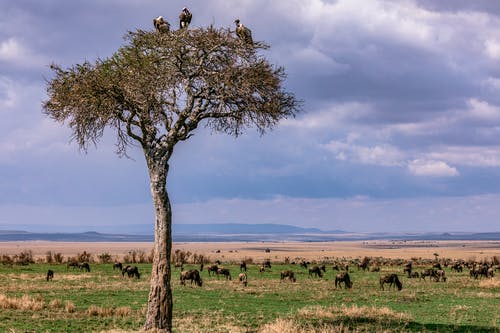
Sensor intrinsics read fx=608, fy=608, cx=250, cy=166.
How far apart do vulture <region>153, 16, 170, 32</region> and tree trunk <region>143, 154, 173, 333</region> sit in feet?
17.7

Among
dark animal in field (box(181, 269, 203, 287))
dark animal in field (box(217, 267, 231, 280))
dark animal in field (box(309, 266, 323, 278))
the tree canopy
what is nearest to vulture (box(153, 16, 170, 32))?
the tree canopy

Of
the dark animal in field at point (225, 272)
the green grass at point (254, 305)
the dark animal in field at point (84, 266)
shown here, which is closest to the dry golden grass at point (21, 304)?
the green grass at point (254, 305)

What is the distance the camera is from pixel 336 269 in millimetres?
59719

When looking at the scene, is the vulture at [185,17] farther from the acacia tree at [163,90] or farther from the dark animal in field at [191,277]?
the dark animal in field at [191,277]

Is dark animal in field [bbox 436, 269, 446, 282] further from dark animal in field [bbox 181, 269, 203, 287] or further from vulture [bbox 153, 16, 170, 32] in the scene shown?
vulture [bbox 153, 16, 170, 32]

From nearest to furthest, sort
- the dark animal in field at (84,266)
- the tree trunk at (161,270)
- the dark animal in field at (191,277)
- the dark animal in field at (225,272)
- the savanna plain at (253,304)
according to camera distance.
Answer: the tree trunk at (161,270) < the savanna plain at (253,304) < the dark animal in field at (191,277) < the dark animal in field at (225,272) < the dark animal in field at (84,266)

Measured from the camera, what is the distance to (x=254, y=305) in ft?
99.5

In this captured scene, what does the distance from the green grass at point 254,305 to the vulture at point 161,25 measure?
10.8 meters

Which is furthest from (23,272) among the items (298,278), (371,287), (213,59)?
(213,59)

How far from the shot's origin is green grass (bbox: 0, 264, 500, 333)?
22922 mm

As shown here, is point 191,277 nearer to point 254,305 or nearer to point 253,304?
point 253,304

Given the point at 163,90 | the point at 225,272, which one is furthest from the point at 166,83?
the point at 225,272

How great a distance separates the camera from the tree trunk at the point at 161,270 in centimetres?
2050

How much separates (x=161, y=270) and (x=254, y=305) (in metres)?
10.8
